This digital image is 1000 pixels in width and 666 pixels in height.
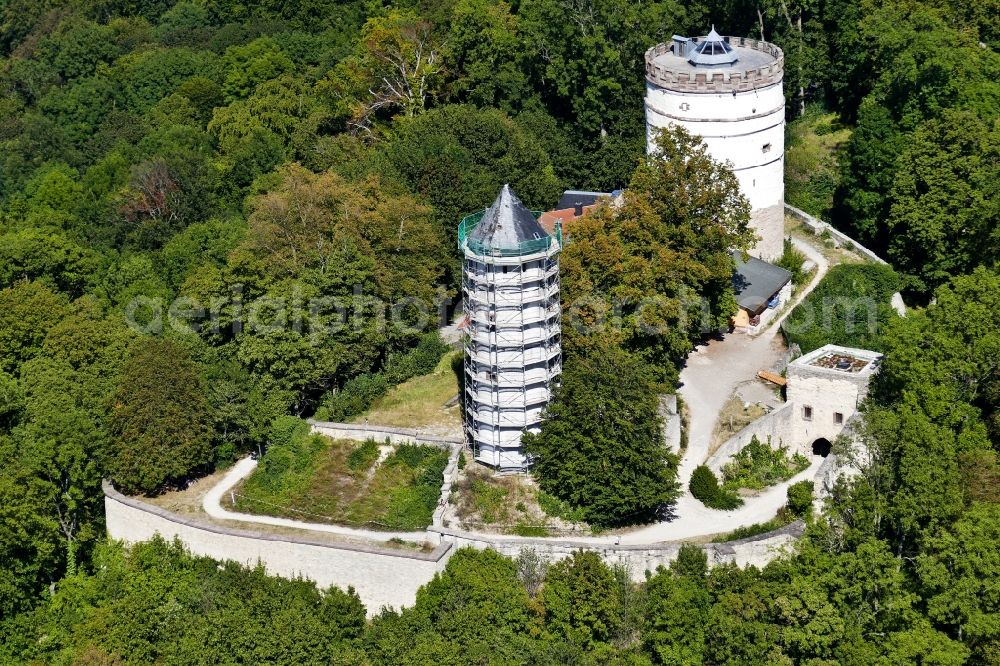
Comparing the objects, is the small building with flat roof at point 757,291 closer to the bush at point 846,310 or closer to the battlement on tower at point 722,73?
the bush at point 846,310

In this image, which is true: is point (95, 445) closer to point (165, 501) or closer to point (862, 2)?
point (165, 501)

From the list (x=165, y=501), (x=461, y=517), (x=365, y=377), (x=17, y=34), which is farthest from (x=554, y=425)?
(x=17, y=34)

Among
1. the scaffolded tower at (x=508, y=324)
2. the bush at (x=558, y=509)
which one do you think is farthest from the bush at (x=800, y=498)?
the scaffolded tower at (x=508, y=324)

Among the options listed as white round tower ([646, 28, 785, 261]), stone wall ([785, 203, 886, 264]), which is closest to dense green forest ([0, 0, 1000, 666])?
stone wall ([785, 203, 886, 264])

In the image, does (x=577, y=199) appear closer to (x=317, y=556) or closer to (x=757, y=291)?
(x=757, y=291)

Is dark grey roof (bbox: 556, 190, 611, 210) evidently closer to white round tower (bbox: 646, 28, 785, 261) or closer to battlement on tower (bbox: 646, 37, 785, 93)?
white round tower (bbox: 646, 28, 785, 261)

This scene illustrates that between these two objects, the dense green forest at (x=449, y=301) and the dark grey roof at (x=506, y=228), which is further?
the dark grey roof at (x=506, y=228)
